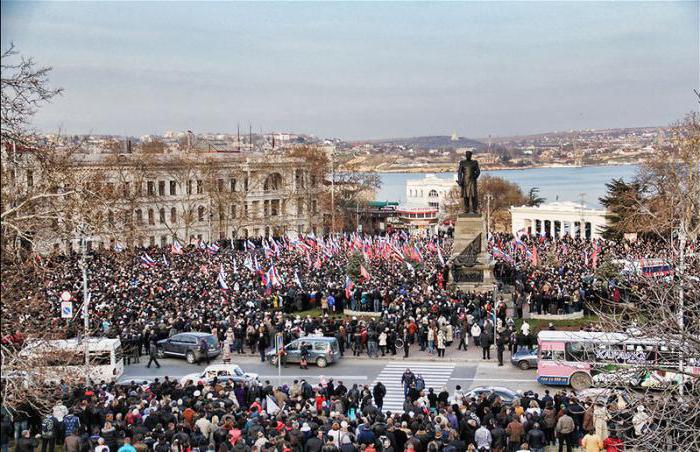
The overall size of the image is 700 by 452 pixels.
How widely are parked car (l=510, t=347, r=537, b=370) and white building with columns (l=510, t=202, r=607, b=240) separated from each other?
50426 mm

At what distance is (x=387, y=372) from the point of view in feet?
95.5

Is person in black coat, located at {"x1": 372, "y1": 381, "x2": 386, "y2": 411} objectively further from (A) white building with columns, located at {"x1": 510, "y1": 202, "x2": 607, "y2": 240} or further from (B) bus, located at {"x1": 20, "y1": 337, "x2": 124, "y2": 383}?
(A) white building with columns, located at {"x1": 510, "y1": 202, "x2": 607, "y2": 240}

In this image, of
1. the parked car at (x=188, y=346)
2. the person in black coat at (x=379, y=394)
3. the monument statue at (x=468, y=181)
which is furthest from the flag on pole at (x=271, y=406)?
the monument statue at (x=468, y=181)

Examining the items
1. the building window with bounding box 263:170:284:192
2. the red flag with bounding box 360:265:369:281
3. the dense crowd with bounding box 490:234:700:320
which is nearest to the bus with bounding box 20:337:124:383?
the red flag with bounding box 360:265:369:281

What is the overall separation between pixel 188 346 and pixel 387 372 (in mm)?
6874

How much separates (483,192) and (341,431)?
91.4 metres

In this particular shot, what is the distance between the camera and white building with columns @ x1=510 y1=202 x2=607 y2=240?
81.2 meters

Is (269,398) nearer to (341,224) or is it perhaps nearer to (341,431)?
(341,431)

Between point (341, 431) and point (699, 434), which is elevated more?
point (699, 434)

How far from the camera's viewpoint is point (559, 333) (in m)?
26.9

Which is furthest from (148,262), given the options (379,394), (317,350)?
(379,394)

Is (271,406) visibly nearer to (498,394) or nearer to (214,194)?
(498,394)

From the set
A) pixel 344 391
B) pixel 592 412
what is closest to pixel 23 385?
pixel 344 391

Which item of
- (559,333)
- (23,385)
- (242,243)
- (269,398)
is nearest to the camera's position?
(23,385)
